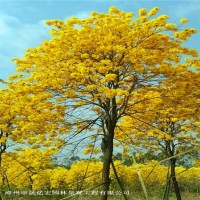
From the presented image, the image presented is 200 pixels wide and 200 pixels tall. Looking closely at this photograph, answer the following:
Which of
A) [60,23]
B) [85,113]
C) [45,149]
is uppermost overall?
[60,23]

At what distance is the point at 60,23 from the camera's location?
9.19 meters

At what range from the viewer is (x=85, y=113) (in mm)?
9141

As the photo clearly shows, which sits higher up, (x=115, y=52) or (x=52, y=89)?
(x=115, y=52)

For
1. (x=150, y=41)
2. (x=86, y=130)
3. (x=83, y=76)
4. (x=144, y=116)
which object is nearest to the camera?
(x=83, y=76)

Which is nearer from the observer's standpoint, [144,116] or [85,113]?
[85,113]

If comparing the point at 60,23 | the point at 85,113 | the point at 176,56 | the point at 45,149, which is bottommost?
the point at 45,149

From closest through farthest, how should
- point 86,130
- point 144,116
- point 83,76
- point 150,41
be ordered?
point 83,76 < point 150,41 < point 86,130 < point 144,116

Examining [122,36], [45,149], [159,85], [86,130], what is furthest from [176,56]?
[45,149]

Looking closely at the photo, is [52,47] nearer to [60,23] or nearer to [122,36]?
[60,23]

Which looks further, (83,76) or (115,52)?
(115,52)

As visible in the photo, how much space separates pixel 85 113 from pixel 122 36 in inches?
81.7

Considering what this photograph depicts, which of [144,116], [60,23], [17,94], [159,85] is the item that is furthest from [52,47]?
[144,116]

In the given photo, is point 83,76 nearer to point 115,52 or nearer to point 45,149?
point 115,52

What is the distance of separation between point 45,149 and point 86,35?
278 cm
